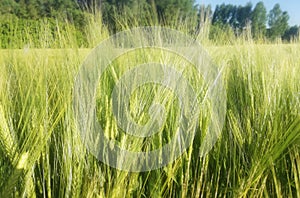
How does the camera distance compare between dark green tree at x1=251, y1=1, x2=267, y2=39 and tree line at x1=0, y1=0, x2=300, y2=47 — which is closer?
tree line at x1=0, y1=0, x2=300, y2=47

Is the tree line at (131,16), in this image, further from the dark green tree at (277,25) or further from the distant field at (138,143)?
the dark green tree at (277,25)

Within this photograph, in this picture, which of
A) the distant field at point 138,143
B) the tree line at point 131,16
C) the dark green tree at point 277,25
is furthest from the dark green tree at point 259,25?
the distant field at point 138,143

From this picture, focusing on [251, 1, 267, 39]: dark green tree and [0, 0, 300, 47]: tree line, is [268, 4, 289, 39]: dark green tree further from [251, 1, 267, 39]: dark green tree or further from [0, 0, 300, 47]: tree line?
[0, 0, 300, 47]: tree line

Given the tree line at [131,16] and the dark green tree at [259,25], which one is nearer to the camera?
the tree line at [131,16]

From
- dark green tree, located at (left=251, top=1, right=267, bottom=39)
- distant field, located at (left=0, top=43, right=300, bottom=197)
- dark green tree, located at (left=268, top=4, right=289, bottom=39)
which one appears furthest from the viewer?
dark green tree, located at (left=268, top=4, right=289, bottom=39)

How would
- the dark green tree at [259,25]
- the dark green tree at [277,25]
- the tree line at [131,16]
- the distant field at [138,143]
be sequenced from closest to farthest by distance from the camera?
the distant field at [138,143]
the tree line at [131,16]
the dark green tree at [259,25]
the dark green tree at [277,25]

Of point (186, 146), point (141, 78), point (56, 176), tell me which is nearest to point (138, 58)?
point (141, 78)

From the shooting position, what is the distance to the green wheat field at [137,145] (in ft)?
1.75

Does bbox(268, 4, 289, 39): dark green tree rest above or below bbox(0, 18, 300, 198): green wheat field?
above

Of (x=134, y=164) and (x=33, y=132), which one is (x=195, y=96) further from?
(x=33, y=132)

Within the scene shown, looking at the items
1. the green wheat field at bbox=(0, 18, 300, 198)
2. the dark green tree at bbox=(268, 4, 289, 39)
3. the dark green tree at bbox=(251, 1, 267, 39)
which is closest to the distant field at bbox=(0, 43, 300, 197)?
the green wheat field at bbox=(0, 18, 300, 198)

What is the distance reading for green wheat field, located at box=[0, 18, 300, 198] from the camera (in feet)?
1.75

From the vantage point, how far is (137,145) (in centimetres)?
56

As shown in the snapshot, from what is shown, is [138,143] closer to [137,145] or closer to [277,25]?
[137,145]
